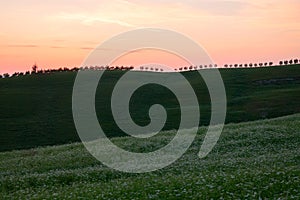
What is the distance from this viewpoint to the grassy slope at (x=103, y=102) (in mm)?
67812

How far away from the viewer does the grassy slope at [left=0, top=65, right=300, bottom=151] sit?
67.8 meters

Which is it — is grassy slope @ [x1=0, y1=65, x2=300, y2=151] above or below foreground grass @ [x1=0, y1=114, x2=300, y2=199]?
above

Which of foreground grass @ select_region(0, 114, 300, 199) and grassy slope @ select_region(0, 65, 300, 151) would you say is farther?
grassy slope @ select_region(0, 65, 300, 151)

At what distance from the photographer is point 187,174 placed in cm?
2384

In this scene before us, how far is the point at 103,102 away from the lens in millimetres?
91562

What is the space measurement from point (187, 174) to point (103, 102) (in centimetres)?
6873

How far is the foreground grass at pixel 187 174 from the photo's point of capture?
18609mm

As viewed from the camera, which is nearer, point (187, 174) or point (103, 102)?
point (187, 174)

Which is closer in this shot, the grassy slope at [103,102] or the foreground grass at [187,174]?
the foreground grass at [187,174]

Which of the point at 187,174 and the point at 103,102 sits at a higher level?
the point at 103,102

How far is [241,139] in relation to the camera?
40.2 meters

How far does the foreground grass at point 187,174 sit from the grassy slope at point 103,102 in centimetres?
2135

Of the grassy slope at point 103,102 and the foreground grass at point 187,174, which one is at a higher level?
the grassy slope at point 103,102

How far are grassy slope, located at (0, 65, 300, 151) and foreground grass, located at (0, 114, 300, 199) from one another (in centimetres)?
2135
